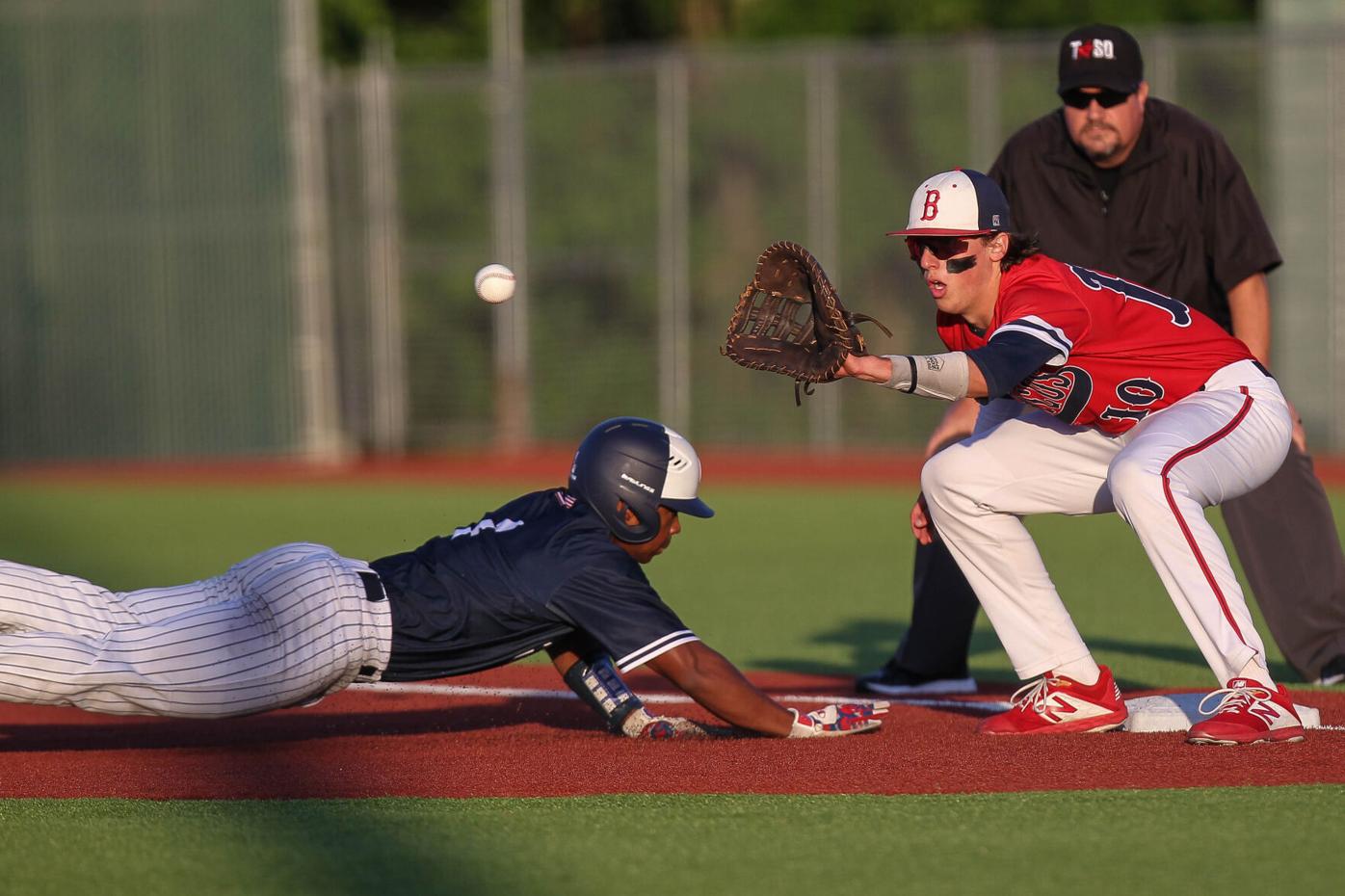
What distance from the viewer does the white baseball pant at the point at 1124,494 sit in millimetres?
5465

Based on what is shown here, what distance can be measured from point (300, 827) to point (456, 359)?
51.5 ft

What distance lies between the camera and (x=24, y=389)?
20.2 metres

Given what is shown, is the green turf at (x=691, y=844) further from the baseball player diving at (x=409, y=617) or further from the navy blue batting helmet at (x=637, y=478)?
the navy blue batting helmet at (x=637, y=478)

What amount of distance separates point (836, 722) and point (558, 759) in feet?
2.91

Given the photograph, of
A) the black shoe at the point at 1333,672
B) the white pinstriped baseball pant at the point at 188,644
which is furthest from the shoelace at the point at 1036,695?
the white pinstriped baseball pant at the point at 188,644

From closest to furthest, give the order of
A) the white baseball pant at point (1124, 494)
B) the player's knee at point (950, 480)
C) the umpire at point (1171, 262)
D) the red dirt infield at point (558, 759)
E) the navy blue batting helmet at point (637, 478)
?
the red dirt infield at point (558, 759) → the white baseball pant at point (1124, 494) → the navy blue batting helmet at point (637, 478) → the player's knee at point (950, 480) → the umpire at point (1171, 262)

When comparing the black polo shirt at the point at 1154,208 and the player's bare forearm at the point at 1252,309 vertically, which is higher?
the black polo shirt at the point at 1154,208

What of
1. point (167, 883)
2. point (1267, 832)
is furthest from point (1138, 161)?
point (167, 883)

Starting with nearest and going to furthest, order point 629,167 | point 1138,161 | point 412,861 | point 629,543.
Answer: point 412,861 → point 629,543 → point 1138,161 → point 629,167

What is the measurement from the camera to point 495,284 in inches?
249

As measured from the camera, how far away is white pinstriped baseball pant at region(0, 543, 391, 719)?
529 cm

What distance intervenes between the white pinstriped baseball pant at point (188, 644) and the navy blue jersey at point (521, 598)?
0.13 meters

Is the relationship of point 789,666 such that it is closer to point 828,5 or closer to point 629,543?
point 629,543

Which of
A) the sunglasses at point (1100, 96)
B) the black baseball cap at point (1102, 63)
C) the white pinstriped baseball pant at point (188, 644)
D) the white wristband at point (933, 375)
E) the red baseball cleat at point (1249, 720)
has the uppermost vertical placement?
the black baseball cap at point (1102, 63)
